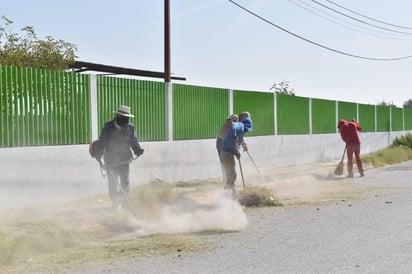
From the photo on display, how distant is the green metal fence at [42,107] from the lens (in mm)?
10461

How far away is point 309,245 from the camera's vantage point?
25.3 ft

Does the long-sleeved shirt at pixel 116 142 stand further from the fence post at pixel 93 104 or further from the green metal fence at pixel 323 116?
the green metal fence at pixel 323 116

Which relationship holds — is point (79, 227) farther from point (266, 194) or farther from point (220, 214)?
point (266, 194)

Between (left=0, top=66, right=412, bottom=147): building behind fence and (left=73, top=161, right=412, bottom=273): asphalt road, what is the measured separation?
3853 millimetres

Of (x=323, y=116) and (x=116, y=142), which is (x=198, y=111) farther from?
(x=323, y=116)

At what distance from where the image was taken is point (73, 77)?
11953 mm

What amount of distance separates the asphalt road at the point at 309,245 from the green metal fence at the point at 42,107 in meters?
3.78

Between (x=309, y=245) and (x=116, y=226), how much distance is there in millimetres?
2925

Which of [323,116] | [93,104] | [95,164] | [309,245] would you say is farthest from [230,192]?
[323,116]

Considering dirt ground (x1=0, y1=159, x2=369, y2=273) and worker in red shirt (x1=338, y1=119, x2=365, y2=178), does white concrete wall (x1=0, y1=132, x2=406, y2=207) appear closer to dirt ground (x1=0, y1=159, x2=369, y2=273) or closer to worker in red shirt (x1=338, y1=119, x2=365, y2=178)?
dirt ground (x1=0, y1=159, x2=369, y2=273)

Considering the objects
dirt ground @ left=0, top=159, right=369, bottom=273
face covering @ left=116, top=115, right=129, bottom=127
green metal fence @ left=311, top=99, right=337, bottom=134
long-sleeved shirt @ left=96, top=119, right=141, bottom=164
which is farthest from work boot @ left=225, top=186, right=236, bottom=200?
green metal fence @ left=311, top=99, right=337, bottom=134

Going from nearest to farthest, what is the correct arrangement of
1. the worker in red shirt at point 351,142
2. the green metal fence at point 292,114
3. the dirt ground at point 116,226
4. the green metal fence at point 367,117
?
the dirt ground at point 116,226, the worker in red shirt at point 351,142, the green metal fence at point 292,114, the green metal fence at point 367,117

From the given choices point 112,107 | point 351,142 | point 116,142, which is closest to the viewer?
point 116,142

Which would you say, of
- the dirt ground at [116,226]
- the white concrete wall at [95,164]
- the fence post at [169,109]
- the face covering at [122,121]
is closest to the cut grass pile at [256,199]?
the dirt ground at [116,226]
